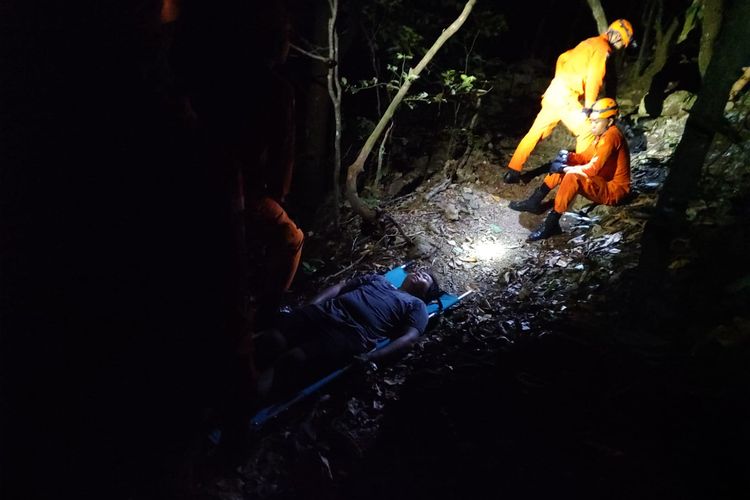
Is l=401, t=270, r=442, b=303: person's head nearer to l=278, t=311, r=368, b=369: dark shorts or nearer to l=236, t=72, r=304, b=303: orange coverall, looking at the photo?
l=278, t=311, r=368, b=369: dark shorts

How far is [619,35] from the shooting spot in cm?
652

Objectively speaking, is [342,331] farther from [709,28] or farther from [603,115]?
→ [709,28]

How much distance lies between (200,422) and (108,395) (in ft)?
2.11

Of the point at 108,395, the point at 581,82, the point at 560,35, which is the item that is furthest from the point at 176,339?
the point at 560,35

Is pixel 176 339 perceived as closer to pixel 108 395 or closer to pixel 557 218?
pixel 108 395

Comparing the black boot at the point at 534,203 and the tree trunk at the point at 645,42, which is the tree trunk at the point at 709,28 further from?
the tree trunk at the point at 645,42

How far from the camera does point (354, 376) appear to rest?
13.5ft

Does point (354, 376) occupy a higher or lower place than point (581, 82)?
lower

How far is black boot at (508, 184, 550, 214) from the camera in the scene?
6730 mm

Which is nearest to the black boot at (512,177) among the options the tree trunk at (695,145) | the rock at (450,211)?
the rock at (450,211)

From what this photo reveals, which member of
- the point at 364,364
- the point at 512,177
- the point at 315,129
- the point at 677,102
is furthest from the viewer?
the point at 512,177

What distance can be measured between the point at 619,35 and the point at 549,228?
10.3 feet

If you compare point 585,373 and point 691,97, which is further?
point 691,97

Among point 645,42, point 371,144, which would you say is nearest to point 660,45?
point 645,42
